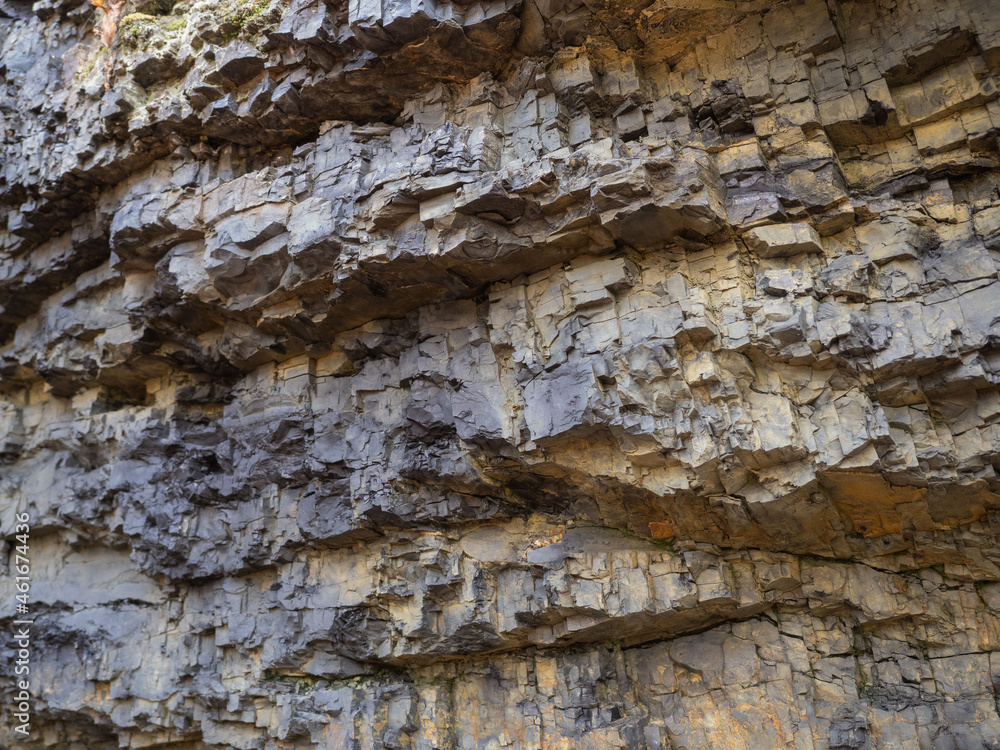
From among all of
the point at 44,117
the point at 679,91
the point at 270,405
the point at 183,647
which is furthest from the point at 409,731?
the point at 44,117

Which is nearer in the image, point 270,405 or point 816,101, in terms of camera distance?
point 816,101

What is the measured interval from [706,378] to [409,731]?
18.3 ft

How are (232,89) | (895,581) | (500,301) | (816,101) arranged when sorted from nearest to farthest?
(895,581) < (816,101) < (500,301) < (232,89)

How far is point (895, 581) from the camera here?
8.10 m

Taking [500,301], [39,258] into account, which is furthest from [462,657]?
[39,258]

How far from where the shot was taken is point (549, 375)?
850cm

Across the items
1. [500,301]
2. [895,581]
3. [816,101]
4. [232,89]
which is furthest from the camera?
[232,89]

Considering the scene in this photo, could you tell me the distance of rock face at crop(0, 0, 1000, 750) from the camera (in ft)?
25.5

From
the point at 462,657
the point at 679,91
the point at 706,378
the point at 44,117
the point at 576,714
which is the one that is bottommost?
the point at 576,714

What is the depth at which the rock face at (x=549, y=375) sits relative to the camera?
7.76 metres

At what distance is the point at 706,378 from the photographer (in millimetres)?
7793

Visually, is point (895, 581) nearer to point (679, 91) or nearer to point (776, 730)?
point (776, 730)

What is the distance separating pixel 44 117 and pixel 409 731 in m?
11.4

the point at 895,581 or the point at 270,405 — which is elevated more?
the point at 270,405
